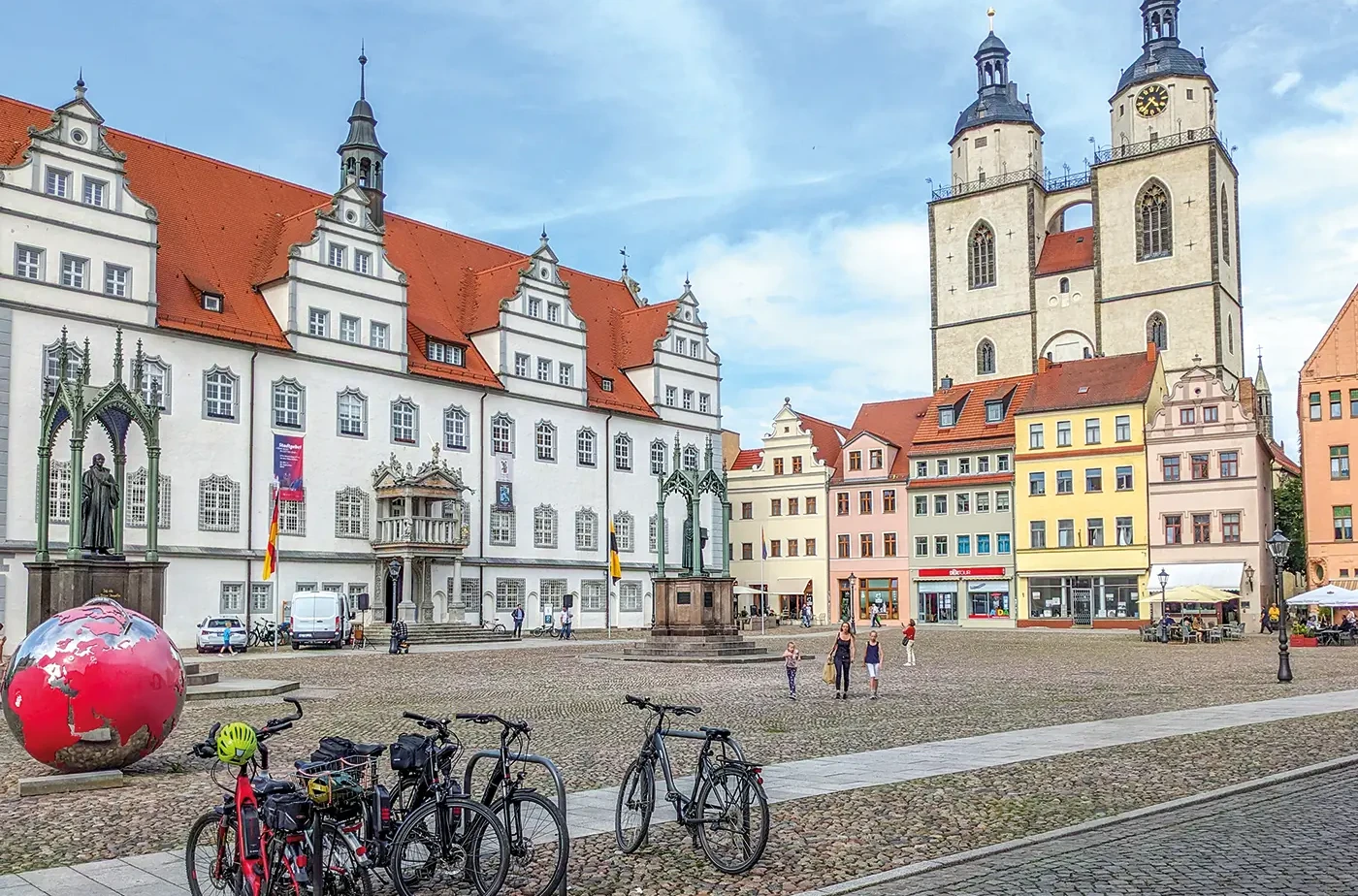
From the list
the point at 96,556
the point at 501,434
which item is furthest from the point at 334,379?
the point at 96,556

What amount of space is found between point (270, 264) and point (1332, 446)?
46936mm

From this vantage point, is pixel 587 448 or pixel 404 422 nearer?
pixel 404 422

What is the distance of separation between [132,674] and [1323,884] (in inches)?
378

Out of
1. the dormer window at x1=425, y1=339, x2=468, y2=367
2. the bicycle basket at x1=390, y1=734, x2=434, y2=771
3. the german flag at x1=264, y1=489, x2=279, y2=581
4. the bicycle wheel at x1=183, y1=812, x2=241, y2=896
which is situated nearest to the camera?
the bicycle wheel at x1=183, y1=812, x2=241, y2=896

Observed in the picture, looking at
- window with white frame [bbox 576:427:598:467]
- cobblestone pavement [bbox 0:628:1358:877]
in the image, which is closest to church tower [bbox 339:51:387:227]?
window with white frame [bbox 576:427:598:467]

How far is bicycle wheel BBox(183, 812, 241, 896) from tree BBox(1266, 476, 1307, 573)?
75.3m

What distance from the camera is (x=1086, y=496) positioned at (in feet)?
214

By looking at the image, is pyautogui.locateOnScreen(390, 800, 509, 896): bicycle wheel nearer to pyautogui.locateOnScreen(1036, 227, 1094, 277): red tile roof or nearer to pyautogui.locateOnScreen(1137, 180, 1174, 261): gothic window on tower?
pyautogui.locateOnScreen(1137, 180, 1174, 261): gothic window on tower

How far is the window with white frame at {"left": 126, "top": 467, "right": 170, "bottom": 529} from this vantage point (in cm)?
4228

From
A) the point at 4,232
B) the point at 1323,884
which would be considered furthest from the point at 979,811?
the point at 4,232

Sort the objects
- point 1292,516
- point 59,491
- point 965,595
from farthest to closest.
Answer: point 1292,516
point 965,595
point 59,491

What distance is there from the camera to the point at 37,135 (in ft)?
135

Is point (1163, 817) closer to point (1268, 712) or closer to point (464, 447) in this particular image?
point (1268, 712)

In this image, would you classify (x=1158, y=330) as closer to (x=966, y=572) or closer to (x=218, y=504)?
(x=966, y=572)
